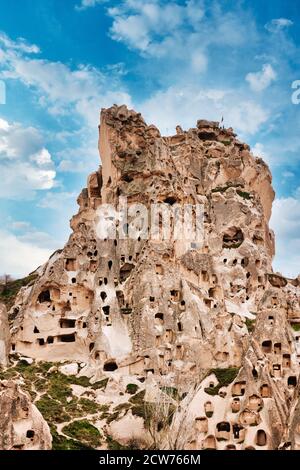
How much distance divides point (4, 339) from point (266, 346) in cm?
2364

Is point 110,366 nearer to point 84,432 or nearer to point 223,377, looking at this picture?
point 84,432

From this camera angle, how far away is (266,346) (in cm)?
4609

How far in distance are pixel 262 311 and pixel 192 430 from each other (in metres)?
14.5

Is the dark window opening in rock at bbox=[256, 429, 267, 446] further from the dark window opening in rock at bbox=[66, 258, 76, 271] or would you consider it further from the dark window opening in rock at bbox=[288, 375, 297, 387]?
the dark window opening in rock at bbox=[66, 258, 76, 271]

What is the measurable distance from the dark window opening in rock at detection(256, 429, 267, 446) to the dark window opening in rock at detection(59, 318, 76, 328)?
26775mm

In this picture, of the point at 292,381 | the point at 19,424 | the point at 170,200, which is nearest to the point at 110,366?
the point at 292,381

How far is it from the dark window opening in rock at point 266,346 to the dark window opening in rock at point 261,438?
9102 millimetres

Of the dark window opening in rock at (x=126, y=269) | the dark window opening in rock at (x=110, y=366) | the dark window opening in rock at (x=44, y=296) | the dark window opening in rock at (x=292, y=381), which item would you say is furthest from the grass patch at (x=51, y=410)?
the dark window opening in rock at (x=126, y=269)

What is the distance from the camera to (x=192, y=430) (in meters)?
36.9

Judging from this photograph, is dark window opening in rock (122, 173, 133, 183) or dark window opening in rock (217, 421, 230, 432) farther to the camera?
dark window opening in rock (122, 173, 133, 183)

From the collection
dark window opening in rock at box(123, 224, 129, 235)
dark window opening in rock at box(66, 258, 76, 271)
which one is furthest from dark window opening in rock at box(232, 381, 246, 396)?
dark window opening in rock at box(123, 224, 129, 235)

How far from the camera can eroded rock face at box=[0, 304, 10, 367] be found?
5252 centimetres

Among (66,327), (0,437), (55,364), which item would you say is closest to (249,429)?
(0,437)

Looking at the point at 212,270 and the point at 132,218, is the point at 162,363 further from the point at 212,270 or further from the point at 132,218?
the point at 132,218
